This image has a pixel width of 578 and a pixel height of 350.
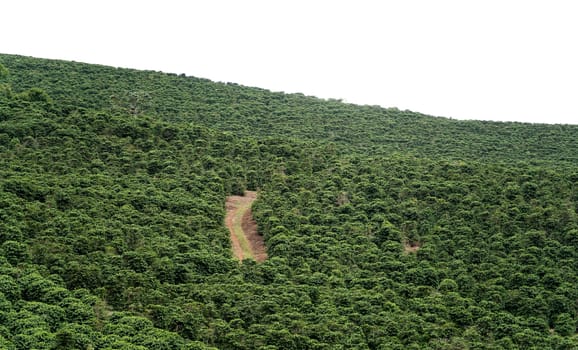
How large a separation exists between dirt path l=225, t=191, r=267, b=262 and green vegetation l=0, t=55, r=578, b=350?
1.37m

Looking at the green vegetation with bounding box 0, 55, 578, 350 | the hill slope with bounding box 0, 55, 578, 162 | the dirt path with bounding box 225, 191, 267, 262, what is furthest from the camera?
the hill slope with bounding box 0, 55, 578, 162

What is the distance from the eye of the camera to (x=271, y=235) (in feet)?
268

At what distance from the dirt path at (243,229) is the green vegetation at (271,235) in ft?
4.51

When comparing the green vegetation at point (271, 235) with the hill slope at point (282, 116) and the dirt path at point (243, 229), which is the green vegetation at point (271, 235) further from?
the dirt path at point (243, 229)

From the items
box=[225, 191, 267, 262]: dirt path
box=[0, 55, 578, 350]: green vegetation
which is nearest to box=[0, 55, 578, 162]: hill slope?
box=[0, 55, 578, 350]: green vegetation

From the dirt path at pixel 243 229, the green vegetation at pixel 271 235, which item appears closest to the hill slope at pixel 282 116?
the green vegetation at pixel 271 235

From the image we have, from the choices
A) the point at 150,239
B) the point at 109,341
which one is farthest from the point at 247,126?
the point at 109,341

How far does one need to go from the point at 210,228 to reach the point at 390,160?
93.9ft

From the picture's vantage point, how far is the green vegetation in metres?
62.0

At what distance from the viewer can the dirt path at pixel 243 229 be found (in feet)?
266

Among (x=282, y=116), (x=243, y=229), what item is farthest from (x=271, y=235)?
(x=282, y=116)

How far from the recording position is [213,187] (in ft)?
297

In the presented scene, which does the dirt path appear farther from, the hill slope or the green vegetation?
the hill slope

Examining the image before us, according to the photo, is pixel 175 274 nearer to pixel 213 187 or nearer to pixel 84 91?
pixel 213 187
